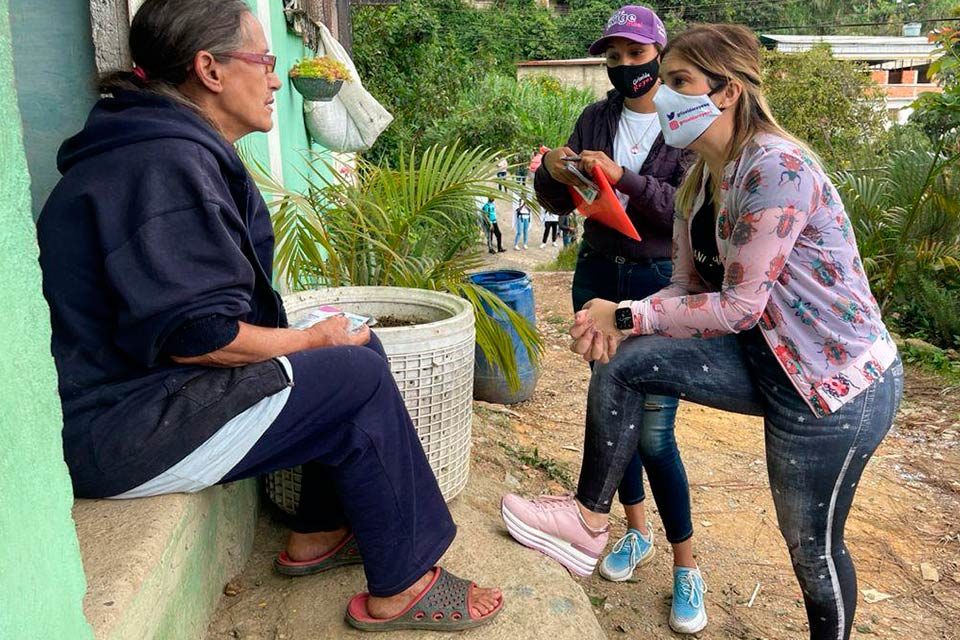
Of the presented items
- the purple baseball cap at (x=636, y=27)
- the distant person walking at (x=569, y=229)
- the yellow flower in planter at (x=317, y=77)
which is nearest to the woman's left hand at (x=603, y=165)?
the purple baseball cap at (x=636, y=27)

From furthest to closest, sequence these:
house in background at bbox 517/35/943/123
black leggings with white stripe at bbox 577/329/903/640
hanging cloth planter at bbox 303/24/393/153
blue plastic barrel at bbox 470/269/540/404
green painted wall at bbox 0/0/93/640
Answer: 1. house in background at bbox 517/35/943/123
2. hanging cloth planter at bbox 303/24/393/153
3. blue plastic barrel at bbox 470/269/540/404
4. black leggings with white stripe at bbox 577/329/903/640
5. green painted wall at bbox 0/0/93/640

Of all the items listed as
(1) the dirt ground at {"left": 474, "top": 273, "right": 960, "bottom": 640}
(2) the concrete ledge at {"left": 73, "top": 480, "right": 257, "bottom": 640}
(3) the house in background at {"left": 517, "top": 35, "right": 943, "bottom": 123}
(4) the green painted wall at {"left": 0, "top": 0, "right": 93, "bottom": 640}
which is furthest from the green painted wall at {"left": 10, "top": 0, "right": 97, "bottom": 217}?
(3) the house in background at {"left": 517, "top": 35, "right": 943, "bottom": 123}

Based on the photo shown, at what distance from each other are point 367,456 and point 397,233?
1459mm

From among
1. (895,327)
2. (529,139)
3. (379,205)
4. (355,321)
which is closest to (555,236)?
(529,139)

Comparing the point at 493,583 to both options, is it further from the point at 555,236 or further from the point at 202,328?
the point at 555,236

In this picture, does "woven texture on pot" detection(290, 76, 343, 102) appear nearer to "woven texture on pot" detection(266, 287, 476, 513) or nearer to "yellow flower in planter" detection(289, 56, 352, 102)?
"yellow flower in planter" detection(289, 56, 352, 102)

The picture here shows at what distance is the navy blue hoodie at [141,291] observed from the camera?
1.64 meters

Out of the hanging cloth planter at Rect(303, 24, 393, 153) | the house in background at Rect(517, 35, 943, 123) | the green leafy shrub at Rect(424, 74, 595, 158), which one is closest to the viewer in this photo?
the hanging cloth planter at Rect(303, 24, 393, 153)

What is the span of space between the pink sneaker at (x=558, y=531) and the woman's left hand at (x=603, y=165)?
105cm

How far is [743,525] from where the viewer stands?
3.79 metres

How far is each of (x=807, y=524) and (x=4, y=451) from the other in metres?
1.80

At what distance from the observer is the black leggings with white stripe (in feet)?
6.44

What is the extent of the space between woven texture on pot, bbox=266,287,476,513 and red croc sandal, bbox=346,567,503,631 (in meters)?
0.47

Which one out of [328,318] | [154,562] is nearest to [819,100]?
[328,318]
